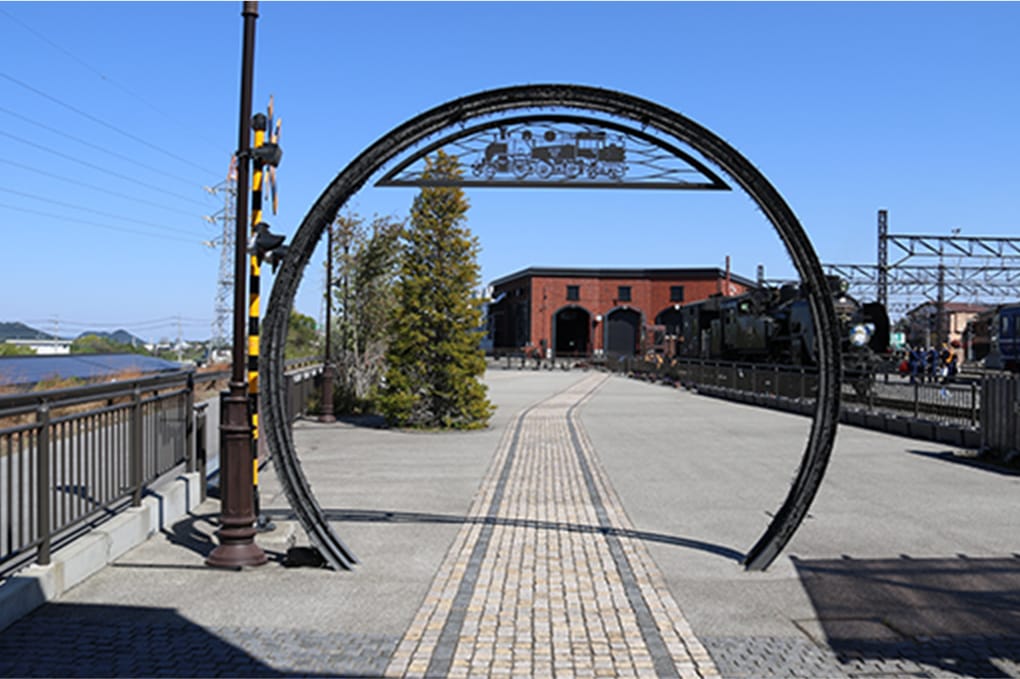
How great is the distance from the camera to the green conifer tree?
18.8m

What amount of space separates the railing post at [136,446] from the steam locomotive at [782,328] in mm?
15118

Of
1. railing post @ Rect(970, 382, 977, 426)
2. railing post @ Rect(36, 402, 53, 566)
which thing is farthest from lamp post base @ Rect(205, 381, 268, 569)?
railing post @ Rect(970, 382, 977, 426)

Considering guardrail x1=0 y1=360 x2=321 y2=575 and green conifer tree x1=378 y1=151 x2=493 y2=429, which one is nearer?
guardrail x1=0 y1=360 x2=321 y2=575

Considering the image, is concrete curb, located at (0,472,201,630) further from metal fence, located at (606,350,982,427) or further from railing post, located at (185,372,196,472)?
metal fence, located at (606,350,982,427)

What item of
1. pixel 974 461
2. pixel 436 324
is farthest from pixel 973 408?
pixel 436 324

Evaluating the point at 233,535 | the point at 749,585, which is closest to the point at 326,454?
the point at 233,535

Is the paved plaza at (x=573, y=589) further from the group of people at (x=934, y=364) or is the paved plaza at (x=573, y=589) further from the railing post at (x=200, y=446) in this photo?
the group of people at (x=934, y=364)

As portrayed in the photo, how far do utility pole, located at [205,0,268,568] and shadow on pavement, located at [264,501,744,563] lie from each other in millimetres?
1807

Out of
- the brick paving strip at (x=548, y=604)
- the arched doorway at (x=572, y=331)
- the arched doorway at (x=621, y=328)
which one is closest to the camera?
the brick paving strip at (x=548, y=604)

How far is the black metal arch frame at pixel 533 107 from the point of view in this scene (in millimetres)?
7320

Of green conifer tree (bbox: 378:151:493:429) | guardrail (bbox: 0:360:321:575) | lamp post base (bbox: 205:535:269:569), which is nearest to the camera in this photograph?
guardrail (bbox: 0:360:321:575)

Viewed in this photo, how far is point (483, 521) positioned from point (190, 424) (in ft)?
11.1

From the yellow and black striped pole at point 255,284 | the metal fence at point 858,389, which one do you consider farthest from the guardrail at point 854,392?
the yellow and black striped pole at point 255,284

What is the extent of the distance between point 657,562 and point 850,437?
456 inches
